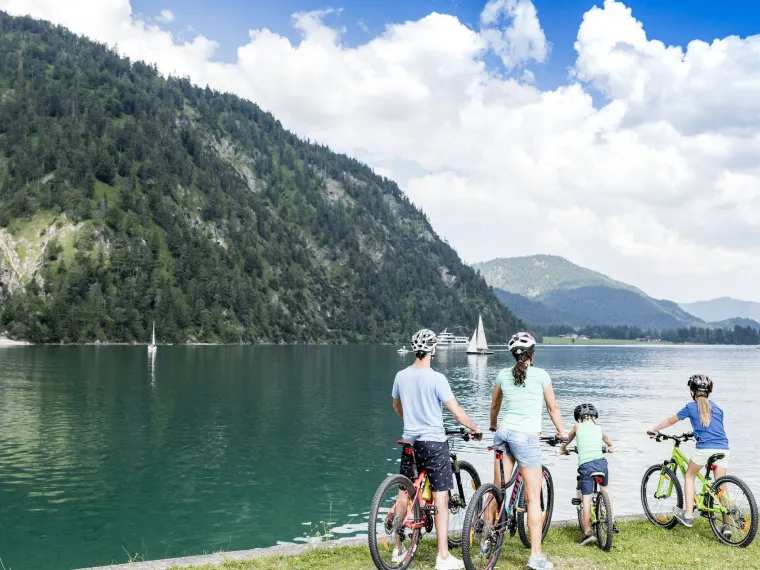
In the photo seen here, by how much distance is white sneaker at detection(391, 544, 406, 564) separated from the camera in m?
12.0

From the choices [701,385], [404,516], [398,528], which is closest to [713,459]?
[701,385]

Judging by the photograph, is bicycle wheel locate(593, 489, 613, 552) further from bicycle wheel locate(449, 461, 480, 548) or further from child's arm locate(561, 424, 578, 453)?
bicycle wheel locate(449, 461, 480, 548)

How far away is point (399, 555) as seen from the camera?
39.8 feet

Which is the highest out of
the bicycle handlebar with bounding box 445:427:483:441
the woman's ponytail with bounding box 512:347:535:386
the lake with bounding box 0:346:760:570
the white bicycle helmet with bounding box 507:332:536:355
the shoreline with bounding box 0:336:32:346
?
the white bicycle helmet with bounding box 507:332:536:355

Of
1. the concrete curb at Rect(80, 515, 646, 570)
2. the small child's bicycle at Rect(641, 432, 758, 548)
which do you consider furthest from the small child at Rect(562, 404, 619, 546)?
the concrete curb at Rect(80, 515, 646, 570)

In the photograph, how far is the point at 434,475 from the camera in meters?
12.3

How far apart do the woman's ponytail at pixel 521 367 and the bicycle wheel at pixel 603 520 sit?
157 inches

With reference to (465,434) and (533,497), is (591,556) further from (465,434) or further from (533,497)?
(465,434)

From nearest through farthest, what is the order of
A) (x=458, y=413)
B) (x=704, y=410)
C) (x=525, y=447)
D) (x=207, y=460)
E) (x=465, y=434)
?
(x=458, y=413) → (x=525, y=447) → (x=465, y=434) → (x=704, y=410) → (x=207, y=460)

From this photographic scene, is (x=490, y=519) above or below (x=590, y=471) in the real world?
below

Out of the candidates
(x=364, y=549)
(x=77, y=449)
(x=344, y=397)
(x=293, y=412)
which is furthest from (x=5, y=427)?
(x=364, y=549)

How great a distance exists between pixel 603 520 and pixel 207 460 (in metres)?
29.8

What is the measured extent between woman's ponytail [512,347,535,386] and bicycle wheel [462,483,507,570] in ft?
6.90

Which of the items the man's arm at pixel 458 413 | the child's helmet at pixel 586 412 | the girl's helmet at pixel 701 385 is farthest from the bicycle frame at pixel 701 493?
the man's arm at pixel 458 413
